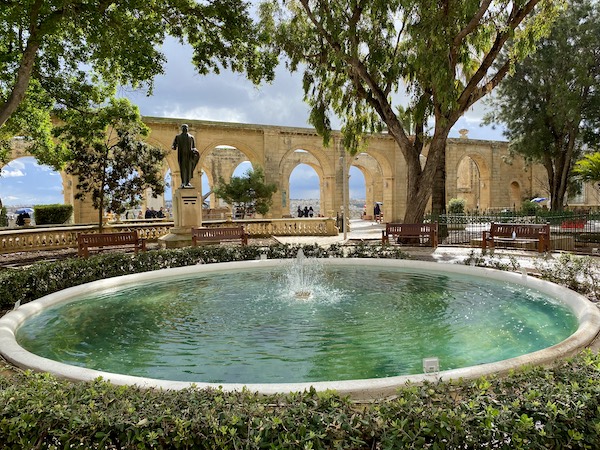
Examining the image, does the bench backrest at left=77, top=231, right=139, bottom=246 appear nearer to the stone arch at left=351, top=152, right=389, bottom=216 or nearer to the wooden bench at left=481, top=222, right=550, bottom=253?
the wooden bench at left=481, top=222, right=550, bottom=253

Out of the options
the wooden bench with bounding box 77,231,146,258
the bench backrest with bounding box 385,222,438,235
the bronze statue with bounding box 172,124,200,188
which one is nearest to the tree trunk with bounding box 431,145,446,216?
the bench backrest with bounding box 385,222,438,235

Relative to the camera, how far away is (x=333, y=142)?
82.3 feet

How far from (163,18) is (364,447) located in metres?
10.9

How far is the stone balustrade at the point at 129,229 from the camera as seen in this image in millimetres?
11656

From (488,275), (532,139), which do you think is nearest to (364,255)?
(488,275)

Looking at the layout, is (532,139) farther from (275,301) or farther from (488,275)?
(275,301)

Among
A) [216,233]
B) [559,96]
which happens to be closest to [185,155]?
[216,233]

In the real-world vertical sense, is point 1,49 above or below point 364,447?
above

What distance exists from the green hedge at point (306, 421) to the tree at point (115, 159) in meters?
11.2

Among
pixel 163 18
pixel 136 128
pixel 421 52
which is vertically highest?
pixel 163 18

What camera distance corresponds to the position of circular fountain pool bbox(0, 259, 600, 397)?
3340mm

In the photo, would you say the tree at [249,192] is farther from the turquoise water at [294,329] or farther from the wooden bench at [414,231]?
the turquoise water at [294,329]

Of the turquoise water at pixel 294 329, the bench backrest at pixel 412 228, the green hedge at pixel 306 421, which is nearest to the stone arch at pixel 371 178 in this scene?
the bench backrest at pixel 412 228

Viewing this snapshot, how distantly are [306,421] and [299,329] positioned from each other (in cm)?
262
